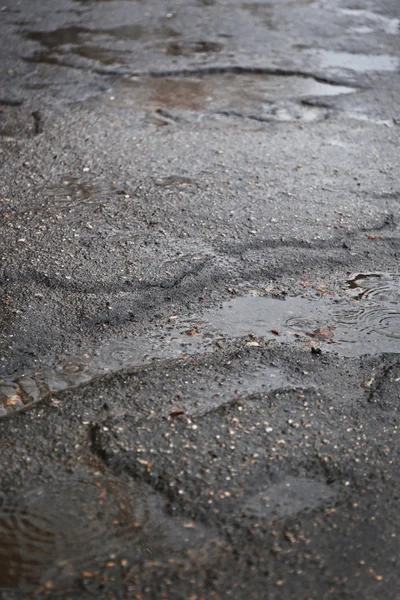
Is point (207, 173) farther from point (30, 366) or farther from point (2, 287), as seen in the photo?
point (30, 366)

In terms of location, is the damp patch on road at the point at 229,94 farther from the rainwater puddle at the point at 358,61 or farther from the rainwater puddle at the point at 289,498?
the rainwater puddle at the point at 289,498

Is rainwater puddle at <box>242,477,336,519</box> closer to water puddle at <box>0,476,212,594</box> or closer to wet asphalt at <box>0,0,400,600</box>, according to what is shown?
wet asphalt at <box>0,0,400,600</box>

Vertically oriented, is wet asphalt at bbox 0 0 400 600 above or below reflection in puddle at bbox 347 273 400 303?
above

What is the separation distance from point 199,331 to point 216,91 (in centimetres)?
376

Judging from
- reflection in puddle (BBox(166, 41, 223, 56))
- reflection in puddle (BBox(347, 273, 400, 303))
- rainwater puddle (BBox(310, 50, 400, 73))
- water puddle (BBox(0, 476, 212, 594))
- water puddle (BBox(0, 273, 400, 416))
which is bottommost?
reflection in puddle (BBox(347, 273, 400, 303))

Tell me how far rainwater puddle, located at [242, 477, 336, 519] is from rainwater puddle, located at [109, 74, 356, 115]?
4.32m

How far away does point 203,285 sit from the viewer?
4.03 m

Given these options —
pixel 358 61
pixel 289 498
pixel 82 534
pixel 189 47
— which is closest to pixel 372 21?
pixel 358 61

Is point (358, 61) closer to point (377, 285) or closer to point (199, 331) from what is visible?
point (377, 285)

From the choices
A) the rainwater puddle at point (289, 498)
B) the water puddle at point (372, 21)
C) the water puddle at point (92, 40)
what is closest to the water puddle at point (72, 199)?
the rainwater puddle at point (289, 498)

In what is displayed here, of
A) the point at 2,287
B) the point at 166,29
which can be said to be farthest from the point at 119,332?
the point at 166,29

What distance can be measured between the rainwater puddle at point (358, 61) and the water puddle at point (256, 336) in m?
4.06

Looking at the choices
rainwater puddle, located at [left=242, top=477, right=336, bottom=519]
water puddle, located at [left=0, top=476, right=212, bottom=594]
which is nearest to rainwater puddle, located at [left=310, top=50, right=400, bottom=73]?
rainwater puddle, located at [left=242, top=477, right=336, bottom=519]

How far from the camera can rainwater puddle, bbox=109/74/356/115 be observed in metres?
6.47
